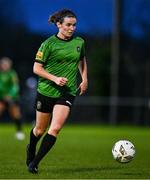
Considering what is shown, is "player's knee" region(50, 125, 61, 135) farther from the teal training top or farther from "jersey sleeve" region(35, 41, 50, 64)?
the teal training top

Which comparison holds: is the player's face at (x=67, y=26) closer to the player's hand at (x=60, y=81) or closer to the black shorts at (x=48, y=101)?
the player's hand at (x=60, y=81)

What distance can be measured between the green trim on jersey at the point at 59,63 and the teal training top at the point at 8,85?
1048 cm

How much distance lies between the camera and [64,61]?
1028cm

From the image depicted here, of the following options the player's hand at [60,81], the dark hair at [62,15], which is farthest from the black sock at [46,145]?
the dark hair at [62,15]

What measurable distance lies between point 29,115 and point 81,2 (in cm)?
501

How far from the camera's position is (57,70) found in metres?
10.3

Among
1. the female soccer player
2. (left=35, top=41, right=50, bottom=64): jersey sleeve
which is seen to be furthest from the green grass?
(left=35, top=41, right=50, bottom=64): jersey sleeve

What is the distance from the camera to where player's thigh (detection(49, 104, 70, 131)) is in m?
9.88

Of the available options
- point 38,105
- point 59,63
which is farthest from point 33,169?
point 59,63

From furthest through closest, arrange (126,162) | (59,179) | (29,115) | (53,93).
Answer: (29,115), (126,162), (53,93), (59,179)

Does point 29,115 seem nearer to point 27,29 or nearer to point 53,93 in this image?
point 27,29

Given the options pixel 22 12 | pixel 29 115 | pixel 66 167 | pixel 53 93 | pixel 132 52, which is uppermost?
pixel 53 93

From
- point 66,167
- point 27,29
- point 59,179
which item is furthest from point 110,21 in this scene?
point 59,179

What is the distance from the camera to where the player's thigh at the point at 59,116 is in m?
9.88
